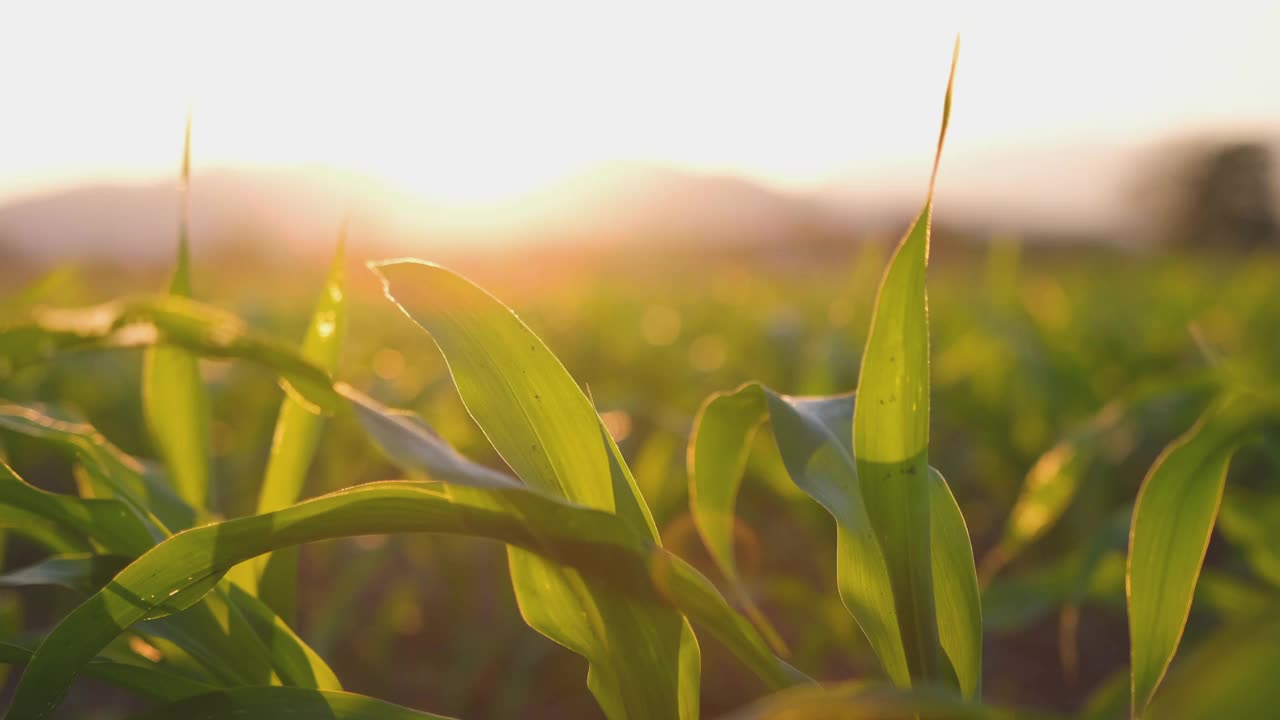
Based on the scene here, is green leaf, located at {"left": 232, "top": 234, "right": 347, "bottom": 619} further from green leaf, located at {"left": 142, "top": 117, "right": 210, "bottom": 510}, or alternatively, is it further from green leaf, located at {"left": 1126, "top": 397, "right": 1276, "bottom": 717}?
green leaf, located at {"left": 1126, "top": 397, "right": 1276, "bottom": 717}

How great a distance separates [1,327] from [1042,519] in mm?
842

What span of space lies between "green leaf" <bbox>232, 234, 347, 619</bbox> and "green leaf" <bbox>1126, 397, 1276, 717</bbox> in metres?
0.46

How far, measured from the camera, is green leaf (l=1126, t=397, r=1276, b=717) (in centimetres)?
45

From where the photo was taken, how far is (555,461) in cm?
42

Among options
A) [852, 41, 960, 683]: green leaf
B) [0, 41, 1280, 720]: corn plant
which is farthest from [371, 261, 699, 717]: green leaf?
[852, 41, 960, 683]: green leaf

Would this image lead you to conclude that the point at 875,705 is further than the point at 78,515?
No

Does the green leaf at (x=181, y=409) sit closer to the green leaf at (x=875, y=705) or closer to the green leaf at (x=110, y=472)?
the green leaf at (x=110, y=472)

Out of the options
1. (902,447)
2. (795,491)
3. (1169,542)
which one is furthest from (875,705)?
(795,491)

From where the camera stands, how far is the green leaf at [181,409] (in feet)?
1.81

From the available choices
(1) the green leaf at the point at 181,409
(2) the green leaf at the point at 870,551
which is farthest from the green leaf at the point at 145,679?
(2) the green leaf at the point at 870,551

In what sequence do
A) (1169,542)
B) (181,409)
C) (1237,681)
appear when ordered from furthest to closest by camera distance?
(181,409)
(1169,542)
(1237,681)

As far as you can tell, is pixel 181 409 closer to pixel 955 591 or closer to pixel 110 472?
pixel 110 472

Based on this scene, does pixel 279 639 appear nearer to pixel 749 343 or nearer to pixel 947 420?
pixel 947 420

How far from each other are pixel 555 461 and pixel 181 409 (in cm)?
30
